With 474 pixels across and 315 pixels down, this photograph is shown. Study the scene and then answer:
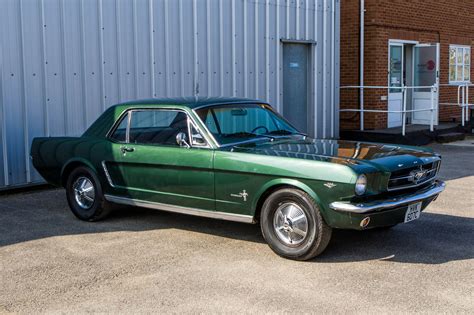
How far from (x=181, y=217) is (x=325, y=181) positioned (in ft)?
8.82

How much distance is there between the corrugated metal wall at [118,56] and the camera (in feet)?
31.3

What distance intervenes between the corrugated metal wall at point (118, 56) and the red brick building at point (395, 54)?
2.78 m

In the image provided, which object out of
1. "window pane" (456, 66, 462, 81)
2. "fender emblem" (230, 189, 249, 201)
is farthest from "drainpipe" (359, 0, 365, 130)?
"fender emblem" (230, 189, 249, 201)

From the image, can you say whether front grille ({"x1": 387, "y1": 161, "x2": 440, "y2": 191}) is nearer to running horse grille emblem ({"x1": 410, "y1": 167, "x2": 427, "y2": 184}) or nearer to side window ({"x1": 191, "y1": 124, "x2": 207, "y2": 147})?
running horse grille emblem ({"x1": 410, "y1": 167, "x2": 427, "y2": 184})

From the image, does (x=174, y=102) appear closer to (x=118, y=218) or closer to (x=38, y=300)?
(x=118, y=218)

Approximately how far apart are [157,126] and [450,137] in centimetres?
1088

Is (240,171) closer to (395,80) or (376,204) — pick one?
(376,204)

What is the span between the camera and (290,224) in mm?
5848

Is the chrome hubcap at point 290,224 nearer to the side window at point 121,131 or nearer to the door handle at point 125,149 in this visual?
the door handle at point 125,149

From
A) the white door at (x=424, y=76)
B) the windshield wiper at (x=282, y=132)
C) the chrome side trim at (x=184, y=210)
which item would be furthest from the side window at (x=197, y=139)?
the white door at (x=424, y=76)

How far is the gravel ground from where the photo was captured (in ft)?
15.8

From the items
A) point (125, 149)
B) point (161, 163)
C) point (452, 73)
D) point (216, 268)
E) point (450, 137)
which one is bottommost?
point (216, 268)

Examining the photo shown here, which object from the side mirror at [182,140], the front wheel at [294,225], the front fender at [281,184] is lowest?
the front wheel at [294,225]

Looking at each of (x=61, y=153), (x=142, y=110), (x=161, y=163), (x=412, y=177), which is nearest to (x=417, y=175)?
(x=412, y=177)
